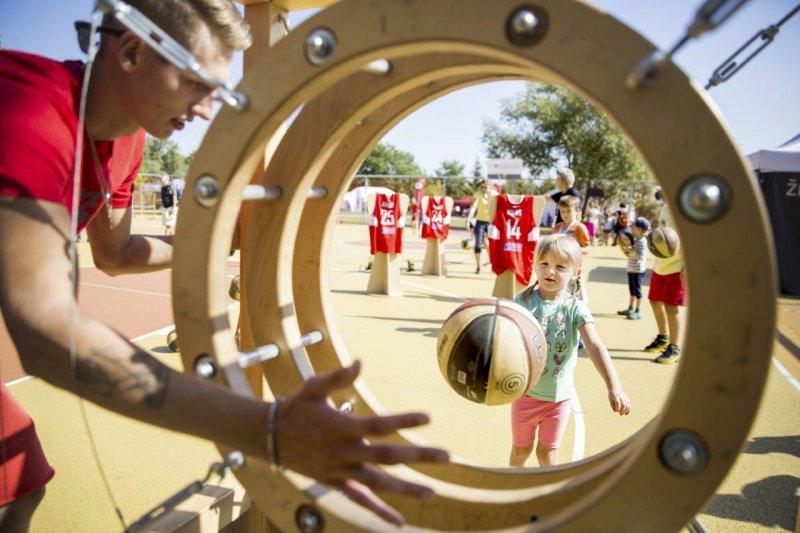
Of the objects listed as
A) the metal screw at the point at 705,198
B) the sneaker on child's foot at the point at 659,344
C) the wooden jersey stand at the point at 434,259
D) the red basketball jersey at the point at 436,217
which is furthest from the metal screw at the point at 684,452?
the wooden jersey stand at the point at 434,259

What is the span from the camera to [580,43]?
3.51ft

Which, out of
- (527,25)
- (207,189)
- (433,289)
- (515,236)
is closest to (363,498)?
(207,189)

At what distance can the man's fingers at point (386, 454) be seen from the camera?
1.05 metres

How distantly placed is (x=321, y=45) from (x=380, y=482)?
0.98 m

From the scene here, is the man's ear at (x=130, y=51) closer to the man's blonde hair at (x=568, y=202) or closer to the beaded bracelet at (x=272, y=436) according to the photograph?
the beaded bracelet at (x=272, y=436)

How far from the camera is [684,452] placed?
1.06m

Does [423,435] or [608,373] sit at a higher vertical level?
[608,373]

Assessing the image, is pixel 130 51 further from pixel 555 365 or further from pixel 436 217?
pixel 436 217

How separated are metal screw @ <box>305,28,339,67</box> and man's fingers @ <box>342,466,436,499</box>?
2.99ft

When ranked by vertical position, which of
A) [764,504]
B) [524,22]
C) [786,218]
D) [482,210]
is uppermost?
[786,218]

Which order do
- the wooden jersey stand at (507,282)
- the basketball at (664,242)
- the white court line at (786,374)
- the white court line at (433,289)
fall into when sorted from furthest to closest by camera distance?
1. the white court line at (433,289)
2. the wooden jersey stand at (507,282)
3. the basketball at (664,242)
4. the white court line at (786,374)

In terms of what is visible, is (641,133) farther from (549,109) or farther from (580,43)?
(549,109)

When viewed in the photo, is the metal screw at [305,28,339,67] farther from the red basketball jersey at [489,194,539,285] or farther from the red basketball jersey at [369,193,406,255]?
the red basketball jersey at [369,193,406,255]

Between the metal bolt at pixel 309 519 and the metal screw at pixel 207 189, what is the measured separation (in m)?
0.80
